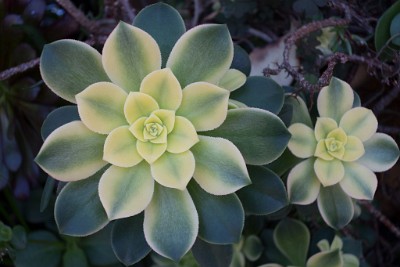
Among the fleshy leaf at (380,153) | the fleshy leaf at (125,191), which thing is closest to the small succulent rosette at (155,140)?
the fleshy leaf at (125,191)

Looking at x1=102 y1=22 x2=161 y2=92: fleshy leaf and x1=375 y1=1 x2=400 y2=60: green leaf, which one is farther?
x1=375 y1=1 x2=400 y2=60: green leaf

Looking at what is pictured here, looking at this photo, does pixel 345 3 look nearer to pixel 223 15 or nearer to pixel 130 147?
pixel 223 15

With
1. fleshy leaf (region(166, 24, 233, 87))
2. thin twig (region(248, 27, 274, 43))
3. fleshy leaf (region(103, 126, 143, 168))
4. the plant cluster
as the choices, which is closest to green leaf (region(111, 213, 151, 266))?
the plant cluster

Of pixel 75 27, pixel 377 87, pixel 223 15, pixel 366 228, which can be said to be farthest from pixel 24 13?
pixel 366 228

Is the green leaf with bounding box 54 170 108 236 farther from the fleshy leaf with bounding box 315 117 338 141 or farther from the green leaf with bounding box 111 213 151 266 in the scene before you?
the fleshy leaf with bounding box 315 117 338 141

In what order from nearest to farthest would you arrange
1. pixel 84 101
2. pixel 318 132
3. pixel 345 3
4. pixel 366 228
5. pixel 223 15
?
1. pixel 84 101
2. pixel 318 132
3. pixel 345 3
4. pixel 223 15
5. pixel 366 228

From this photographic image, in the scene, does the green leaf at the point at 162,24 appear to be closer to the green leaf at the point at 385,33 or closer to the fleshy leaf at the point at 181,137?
the fleshy leaf at the point at 181,137
